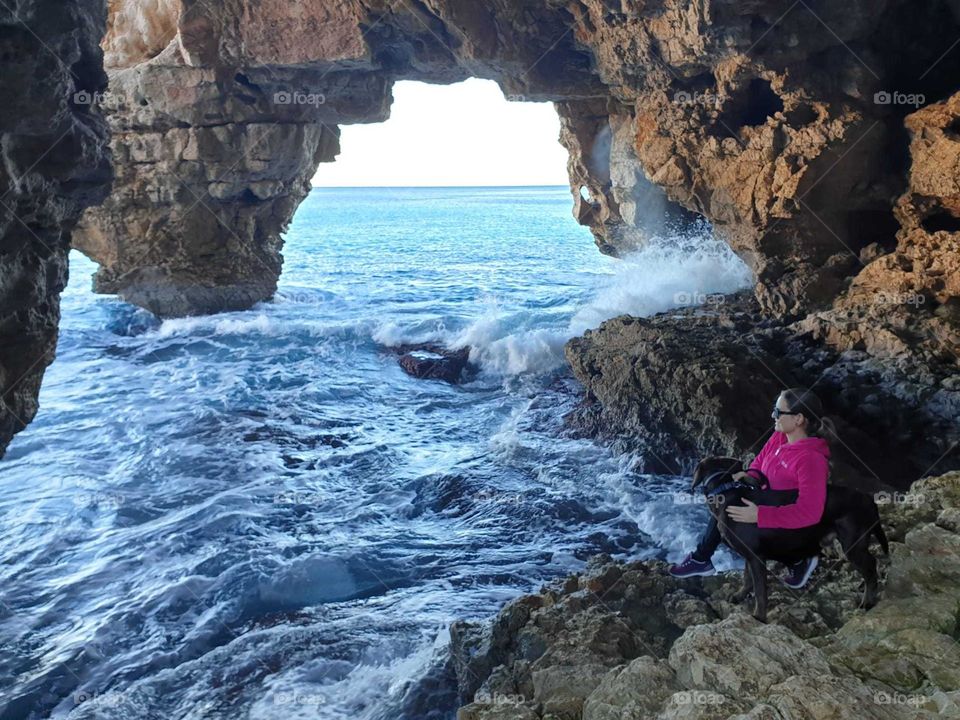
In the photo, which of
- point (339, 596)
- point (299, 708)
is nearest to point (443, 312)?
point (339, 596)

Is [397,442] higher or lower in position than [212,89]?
lower

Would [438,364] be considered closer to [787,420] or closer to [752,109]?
[752,109]

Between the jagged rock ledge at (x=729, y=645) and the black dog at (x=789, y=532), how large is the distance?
0.22 meters

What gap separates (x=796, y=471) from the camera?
381 centimetres

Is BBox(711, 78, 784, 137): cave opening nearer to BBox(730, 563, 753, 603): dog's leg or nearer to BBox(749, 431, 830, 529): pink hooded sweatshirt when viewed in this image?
BBox(749, 431, 830, 529): pink hooded sweatshirt

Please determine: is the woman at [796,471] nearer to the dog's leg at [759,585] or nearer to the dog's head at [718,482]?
the dog's head at [718,482]

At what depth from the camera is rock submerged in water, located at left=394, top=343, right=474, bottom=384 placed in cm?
1372

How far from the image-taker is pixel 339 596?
6.37 meters

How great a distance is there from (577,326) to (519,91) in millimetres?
4682

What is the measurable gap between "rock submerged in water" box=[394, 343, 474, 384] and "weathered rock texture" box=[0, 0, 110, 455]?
7885 millimetres

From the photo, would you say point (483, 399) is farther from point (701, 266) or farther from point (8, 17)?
point (8, 17)

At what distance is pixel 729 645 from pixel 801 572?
3.77ft

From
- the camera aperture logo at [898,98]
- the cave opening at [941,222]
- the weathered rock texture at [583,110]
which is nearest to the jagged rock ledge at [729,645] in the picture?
the cave opening at [941,222]

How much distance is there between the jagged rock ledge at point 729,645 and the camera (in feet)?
9.67
